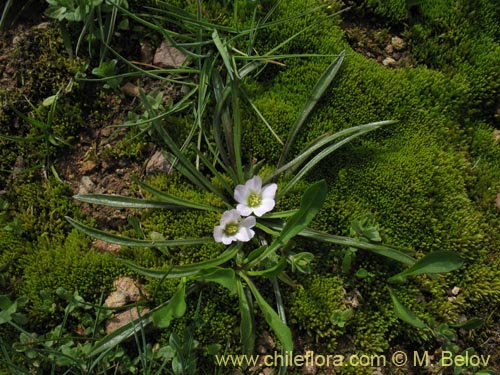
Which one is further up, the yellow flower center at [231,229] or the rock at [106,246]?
the yellow flower center at [231,229]

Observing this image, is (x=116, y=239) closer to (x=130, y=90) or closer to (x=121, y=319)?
(x=121, y=319)

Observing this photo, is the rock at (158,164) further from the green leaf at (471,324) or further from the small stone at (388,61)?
the green leaf at (471,324)

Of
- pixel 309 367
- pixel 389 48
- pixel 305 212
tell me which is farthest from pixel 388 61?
pixel 309 367

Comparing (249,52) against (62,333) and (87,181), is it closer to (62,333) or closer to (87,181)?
(87,181)

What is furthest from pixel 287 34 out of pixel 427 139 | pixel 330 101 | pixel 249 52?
pixel 427 139

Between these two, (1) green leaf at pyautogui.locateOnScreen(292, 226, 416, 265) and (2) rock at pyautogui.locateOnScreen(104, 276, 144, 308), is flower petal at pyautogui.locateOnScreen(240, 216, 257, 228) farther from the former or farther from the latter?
(2) rock at pyautogui.locateOnScreen(104, 276, 144, 308)

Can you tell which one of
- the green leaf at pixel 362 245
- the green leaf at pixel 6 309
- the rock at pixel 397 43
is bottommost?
the green leaf at pixel 6 309

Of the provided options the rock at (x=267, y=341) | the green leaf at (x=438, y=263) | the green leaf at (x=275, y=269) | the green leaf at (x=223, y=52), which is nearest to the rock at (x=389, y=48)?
the green leaf at (x=223, y=52)
